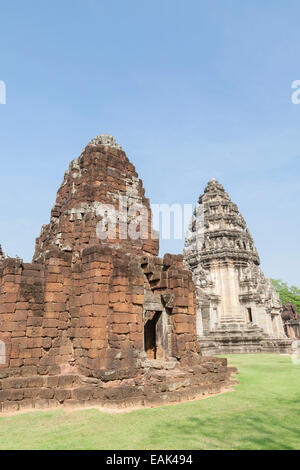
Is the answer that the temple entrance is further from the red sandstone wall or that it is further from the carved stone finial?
the carved stone finial

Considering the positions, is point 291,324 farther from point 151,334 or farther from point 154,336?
point 154,336

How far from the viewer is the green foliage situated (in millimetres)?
51219

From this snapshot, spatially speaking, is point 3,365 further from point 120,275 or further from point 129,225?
point 129,225

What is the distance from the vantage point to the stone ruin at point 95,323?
7.46m

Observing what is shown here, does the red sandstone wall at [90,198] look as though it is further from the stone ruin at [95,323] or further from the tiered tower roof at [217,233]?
the tiered tower roof at [217,233]

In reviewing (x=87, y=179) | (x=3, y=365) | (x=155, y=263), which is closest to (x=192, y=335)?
(x=155, y=263)

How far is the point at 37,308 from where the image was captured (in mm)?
8258

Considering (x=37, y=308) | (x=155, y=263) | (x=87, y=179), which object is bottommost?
(x=37, y=308)

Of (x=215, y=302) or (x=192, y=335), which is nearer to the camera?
(x=192, y=335)

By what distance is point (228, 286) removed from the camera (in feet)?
98.2

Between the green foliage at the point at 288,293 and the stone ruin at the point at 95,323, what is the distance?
152 ft

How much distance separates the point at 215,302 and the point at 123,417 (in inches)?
958

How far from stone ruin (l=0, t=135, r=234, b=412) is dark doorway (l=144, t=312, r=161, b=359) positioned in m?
0.05

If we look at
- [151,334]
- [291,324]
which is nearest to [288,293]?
[291,324]
